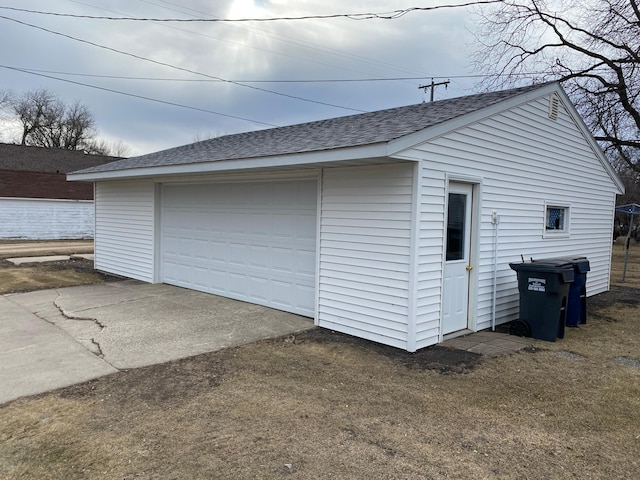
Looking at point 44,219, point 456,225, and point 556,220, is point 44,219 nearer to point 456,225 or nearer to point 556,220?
point 456,225

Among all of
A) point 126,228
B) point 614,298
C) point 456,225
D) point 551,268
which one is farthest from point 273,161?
point 614,298

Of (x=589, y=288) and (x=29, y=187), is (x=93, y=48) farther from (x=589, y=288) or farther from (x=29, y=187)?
(x=589, y=288)

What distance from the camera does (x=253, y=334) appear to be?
614cm

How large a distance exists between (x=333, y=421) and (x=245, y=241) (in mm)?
5015

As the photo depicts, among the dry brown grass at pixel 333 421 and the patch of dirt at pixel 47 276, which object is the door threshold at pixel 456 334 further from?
the patch of dirt at pixel 47 276

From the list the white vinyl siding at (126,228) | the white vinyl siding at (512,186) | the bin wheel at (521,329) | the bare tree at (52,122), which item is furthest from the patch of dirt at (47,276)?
the bare tree at (52,122)

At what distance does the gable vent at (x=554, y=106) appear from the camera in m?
7.79

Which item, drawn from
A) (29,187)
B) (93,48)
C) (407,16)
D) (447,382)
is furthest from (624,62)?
(29,187)

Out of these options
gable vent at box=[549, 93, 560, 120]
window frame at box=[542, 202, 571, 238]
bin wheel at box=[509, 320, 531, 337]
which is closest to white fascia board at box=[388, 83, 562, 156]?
gable vent at box=[549, 93, 560, 120]

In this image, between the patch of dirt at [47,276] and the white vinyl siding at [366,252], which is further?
the patch of dirt at [47,276]

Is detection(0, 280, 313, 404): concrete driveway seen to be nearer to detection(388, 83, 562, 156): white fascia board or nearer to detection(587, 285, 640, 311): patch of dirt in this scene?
detection(388, 83, 562, 156): white fascia board

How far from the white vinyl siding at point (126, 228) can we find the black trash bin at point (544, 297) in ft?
25.9

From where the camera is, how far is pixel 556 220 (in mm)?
8641

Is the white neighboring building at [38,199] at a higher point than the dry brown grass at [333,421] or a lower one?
higher
